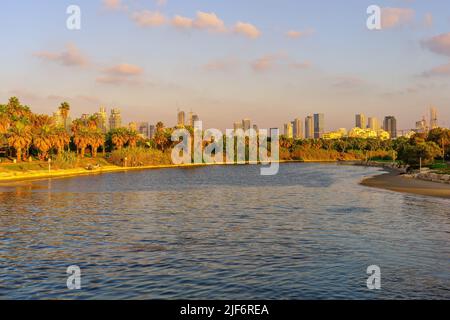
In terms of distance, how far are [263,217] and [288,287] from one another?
22.8 metres

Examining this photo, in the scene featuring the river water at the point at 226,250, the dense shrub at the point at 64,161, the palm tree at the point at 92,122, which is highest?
the palm tree at the point at 92,122

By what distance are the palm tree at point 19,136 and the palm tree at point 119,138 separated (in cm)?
5022

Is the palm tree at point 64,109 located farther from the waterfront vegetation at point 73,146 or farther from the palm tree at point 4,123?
the palm tree at point 4,123

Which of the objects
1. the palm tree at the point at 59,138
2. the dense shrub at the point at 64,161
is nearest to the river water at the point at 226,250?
the dense shrub at the point at 64,161

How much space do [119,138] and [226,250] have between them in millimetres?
150333

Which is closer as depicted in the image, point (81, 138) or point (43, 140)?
point (43, 140)

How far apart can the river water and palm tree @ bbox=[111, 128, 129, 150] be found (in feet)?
395

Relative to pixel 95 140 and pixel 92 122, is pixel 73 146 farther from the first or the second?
pixel 95 140

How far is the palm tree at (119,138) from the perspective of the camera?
17100cm

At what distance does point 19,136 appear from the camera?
11681 centimetres

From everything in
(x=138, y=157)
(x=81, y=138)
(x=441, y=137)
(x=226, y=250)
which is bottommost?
(x=226, y=250)

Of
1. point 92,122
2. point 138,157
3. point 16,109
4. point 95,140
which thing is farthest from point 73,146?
point 16,109

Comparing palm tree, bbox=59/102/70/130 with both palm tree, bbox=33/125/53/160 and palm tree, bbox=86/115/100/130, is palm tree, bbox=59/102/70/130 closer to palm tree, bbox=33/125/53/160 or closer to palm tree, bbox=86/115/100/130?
palm tree, bbox=86/115/100/130

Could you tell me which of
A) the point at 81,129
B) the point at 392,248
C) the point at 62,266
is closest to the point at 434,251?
the point at 392,248
